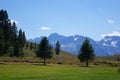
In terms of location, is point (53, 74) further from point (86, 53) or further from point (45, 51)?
point (86, 53)

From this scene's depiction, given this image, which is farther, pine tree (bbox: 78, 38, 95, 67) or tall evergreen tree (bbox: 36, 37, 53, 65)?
pine tree (bbox: 78, 38, 95, 67)

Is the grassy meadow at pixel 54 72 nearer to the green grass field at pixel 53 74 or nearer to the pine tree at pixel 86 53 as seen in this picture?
the green grass field at pixel 53 74

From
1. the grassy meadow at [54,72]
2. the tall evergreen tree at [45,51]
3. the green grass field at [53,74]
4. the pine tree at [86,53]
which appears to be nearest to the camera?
the green grass field at [53,74]

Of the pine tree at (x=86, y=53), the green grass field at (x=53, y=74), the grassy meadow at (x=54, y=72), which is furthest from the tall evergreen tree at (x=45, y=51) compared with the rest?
the green grass field at (x=53, y=74)

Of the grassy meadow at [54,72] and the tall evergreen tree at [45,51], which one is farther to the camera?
the tall evergreen tree at [45,51]

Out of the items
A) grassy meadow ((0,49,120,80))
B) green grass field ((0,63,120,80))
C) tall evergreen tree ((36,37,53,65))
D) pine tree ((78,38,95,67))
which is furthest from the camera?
pine tree ((78,38,95,67))

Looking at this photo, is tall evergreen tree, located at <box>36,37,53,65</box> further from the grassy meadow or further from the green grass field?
the green grass field

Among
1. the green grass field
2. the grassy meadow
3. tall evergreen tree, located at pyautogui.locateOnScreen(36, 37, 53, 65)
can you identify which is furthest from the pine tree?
the green grass field

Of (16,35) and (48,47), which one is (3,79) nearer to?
(48,47)

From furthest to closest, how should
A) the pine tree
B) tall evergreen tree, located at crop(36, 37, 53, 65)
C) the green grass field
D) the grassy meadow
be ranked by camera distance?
1. the pine tree
2. tall evergreen tree, located at crop(36, 37, 53, 65)
3. the grassy meadow
4. the green grass field

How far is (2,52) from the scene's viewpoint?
105 meters

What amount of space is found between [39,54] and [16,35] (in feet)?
183

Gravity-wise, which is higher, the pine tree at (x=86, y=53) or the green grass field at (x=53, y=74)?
the pine tree at (x=86, y=53)

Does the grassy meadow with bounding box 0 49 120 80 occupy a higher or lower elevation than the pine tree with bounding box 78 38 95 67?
lower
